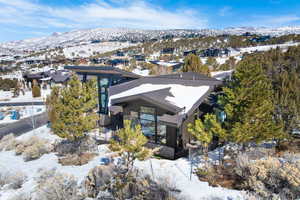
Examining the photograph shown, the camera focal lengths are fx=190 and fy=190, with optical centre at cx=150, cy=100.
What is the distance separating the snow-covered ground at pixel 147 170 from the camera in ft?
23.6

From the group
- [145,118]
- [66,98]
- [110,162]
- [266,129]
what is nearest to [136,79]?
[145,118]

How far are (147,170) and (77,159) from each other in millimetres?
4182

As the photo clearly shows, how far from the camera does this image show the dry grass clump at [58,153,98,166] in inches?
401

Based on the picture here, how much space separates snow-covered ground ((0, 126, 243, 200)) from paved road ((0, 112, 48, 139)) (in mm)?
5301

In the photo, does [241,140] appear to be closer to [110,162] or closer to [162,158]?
[162,158]

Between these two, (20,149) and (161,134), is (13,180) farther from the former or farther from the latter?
(161,134)

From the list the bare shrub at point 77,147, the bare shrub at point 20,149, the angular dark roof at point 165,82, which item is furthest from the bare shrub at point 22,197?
the angular dark roof at point 165,82

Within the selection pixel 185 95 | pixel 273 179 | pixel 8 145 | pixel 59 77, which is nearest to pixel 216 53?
pixel 59 77

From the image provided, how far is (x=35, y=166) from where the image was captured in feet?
33.1

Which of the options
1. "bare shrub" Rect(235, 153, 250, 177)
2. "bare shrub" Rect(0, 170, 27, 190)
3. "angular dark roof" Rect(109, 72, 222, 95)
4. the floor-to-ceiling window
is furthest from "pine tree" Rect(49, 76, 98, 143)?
"bare shrub" Rect(235, 153, 250, 177)

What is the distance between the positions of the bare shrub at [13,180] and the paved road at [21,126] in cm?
864

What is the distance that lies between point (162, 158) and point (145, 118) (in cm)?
256

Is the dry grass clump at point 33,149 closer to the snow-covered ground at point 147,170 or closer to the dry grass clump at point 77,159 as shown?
the snow-covered ground at point 147,170

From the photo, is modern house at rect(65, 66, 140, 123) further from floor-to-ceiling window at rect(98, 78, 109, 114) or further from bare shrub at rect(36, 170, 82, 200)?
bare shrub at rect(36, 170, 82, 200)
